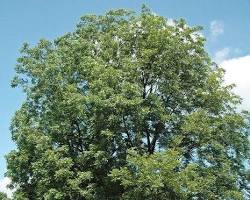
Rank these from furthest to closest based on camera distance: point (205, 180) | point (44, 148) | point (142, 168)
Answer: point (44, 148) < point (205, 180) < point (142, 168)

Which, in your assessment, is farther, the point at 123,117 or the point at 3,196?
the point at 3,196

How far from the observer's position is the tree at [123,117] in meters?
34.1

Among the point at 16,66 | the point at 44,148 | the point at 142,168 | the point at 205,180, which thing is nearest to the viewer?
the point at 142,168

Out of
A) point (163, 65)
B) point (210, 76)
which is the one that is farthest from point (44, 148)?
point (210, 76)

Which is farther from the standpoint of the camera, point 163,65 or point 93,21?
point 93,21

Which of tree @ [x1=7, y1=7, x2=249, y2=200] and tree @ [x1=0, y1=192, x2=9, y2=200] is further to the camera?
tree @ [x1=0, y1=192, x2=9, y2=200]

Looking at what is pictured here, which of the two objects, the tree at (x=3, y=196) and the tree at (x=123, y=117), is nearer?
the tree at (x=123, y=117)

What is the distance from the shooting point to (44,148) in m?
35.7

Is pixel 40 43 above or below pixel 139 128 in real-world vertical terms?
above

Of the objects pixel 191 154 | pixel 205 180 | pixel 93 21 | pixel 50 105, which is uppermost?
pixel 93 21

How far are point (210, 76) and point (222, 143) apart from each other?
15.4ft

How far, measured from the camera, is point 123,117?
3488cm

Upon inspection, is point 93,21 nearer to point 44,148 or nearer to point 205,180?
point 44,148

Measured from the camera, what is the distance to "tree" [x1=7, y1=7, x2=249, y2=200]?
112 feet
